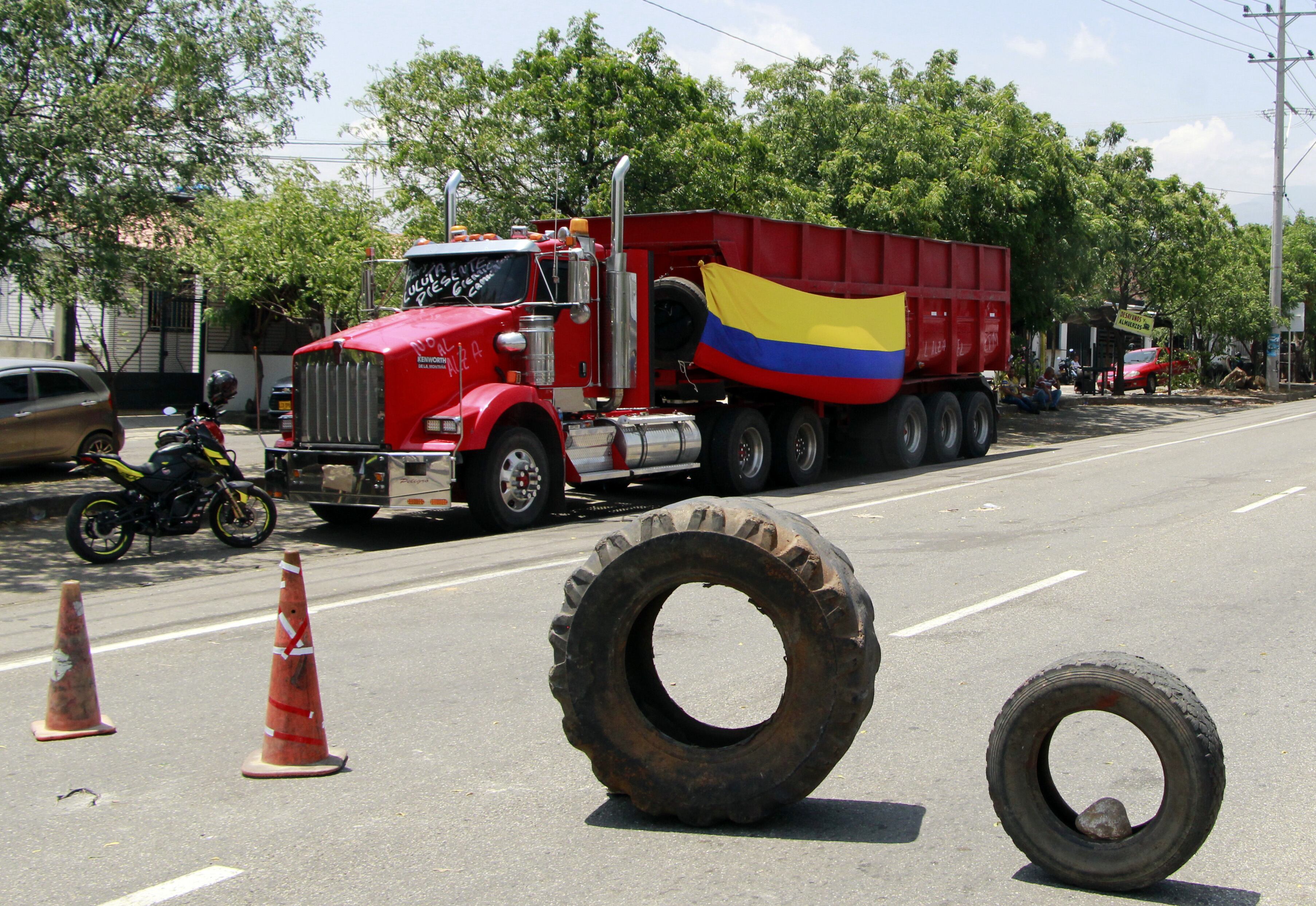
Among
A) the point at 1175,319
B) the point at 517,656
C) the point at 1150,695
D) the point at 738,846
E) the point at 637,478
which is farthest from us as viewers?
the point at 1175,319

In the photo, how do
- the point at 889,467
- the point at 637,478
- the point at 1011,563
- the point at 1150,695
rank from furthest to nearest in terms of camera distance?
the point at 889,467 < the point at 637,478 < the point at 1011,563 < the point at 1150,695

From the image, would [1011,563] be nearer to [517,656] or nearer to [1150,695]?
[517,656]

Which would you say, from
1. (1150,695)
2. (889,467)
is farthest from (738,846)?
(889,467)

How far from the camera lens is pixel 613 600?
485 centimetres

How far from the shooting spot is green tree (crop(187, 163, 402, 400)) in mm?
23531

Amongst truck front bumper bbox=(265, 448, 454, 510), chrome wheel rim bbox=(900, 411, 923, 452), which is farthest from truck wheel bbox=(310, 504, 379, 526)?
chrome wheel rim bbox=(900, 411, 923, 452)

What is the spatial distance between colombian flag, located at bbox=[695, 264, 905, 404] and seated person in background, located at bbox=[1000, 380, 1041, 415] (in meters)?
16.0

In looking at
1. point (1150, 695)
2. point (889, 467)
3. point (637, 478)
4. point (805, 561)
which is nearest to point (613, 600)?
point (805, 561)

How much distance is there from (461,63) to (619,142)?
10.8ft

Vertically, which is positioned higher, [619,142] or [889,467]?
[619,142]

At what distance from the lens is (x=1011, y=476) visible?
18281mm

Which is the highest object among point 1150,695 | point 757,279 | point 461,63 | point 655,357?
point 461,63

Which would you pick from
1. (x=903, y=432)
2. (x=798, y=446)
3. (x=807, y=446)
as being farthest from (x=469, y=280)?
(x=903, y=432)

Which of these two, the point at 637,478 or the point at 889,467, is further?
the point at 889,467
